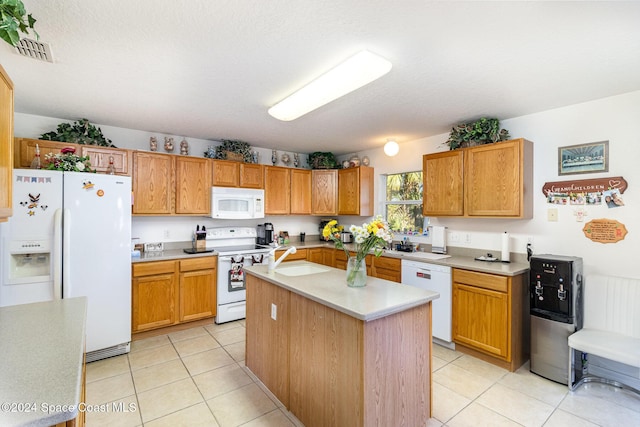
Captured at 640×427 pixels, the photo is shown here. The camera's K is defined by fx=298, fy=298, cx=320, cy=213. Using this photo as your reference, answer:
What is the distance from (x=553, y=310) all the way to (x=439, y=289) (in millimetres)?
963

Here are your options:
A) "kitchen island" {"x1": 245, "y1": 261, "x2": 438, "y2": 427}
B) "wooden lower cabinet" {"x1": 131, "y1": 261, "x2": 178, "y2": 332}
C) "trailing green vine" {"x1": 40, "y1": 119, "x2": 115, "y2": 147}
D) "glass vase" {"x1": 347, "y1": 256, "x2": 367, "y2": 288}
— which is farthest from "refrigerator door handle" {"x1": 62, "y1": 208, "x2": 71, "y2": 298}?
"glass vase" {"x1": 347, "y1": 256, "x2": 367, "y2": 288}

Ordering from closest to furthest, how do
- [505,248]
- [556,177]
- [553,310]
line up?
1. [553,310]
2. [556,177]
3. [505,248]

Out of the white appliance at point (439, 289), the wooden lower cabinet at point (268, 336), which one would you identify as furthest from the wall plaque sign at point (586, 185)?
the wooden lower cabinet at point (268, 336)

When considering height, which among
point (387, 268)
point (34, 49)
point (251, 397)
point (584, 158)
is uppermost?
point (34, 49)

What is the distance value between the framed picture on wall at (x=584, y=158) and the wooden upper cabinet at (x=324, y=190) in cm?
297

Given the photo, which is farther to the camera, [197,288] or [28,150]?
[197,288]

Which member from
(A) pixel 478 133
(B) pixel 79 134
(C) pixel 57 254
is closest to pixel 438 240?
(A) pixel 478 133

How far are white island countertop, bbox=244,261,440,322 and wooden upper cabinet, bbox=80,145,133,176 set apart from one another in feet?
7.28

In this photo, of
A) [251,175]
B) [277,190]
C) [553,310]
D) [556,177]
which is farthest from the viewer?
[277,190]

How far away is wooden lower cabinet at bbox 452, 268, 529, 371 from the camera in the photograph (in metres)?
2.69

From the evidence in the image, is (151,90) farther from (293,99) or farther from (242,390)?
(242,390)

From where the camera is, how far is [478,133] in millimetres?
3195

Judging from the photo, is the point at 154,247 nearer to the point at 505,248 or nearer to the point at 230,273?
the point at 230,273

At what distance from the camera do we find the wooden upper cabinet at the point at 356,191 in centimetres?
462
